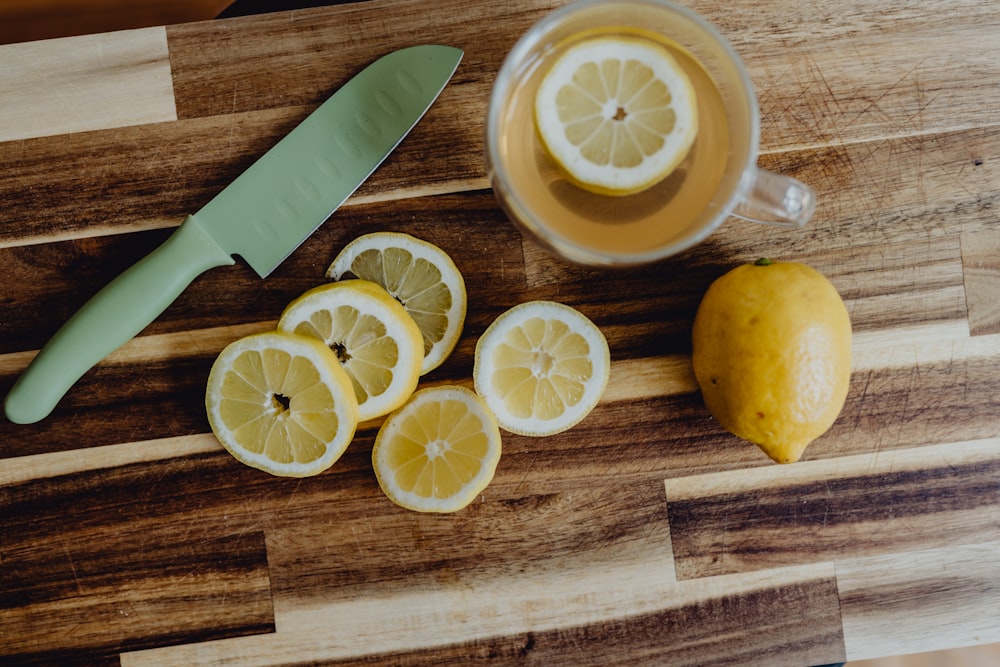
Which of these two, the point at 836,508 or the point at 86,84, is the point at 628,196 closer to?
the point at 836,508

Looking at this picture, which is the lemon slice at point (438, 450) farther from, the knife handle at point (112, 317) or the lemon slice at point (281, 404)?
the knife handle at point (112, 317)

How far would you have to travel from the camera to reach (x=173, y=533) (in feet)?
3.19

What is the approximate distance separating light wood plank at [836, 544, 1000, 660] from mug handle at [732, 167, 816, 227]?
471 millimetres

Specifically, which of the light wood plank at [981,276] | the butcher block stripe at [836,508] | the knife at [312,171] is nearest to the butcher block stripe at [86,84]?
the knife at [312,171]

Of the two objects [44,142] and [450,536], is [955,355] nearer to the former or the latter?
[450,536]

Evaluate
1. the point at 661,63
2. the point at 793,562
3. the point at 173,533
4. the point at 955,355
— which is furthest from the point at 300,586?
the point at 955,355

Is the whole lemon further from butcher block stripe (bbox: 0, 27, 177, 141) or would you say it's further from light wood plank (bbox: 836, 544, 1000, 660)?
butcher block stripe (bbox: 0, 27, 177, 141)

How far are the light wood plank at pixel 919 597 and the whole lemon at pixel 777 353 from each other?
0.80 feet

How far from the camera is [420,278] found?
3.08 ft

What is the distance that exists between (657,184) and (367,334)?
362 millimetres

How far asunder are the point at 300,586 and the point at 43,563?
1.05ft

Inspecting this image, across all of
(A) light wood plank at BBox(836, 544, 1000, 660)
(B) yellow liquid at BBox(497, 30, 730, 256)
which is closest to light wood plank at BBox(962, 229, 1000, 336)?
(A) light wood plank at BBox(836, 544, 1000, 660)

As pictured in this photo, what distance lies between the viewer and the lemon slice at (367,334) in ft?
2.89

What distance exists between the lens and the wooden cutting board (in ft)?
3.14
